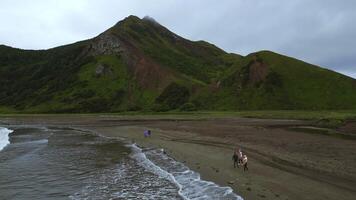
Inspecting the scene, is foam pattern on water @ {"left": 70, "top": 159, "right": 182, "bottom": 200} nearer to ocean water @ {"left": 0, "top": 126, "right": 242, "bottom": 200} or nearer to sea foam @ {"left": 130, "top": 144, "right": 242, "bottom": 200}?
ocean water @ {"left": 0, "top": 126, "right": 242, "bottom": 200}

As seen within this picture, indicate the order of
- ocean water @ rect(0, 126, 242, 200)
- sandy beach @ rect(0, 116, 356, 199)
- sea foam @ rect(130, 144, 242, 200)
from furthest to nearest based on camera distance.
Result: 1. ocean water @ rect(0, 126, 242, 200)
2. sea foam @ rect(130, 144, 242, 200)
3. sandy beach @ rect(0, 116, 356, 199)

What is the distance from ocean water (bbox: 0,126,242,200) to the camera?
22.5 metres

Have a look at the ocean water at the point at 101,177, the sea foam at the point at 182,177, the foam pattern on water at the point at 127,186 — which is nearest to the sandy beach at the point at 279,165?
the sea foam at the point at 182,177

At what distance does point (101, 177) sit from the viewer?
28.2 m

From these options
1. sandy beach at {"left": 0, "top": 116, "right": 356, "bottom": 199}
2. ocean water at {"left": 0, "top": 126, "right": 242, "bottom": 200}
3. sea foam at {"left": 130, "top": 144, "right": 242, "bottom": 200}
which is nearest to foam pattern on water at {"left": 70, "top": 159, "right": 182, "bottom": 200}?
ocean water at {"left": 0, "top": 126, "right": 242, "bottom": 200}

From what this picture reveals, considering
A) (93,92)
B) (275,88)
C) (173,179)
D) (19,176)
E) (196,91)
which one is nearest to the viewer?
(173,179)

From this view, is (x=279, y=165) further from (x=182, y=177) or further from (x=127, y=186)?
(x=127, y=186)

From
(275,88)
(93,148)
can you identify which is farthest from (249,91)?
(93,148)

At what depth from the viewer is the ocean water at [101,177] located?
886 inches

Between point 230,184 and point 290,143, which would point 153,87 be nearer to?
point 290,143

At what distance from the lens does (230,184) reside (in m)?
23.6

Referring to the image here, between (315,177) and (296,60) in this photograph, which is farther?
(296,60)

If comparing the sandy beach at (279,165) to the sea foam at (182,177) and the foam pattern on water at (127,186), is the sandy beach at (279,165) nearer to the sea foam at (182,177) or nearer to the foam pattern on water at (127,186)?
the sea foam at (182,177)

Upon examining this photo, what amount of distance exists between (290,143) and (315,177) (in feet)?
57.4
